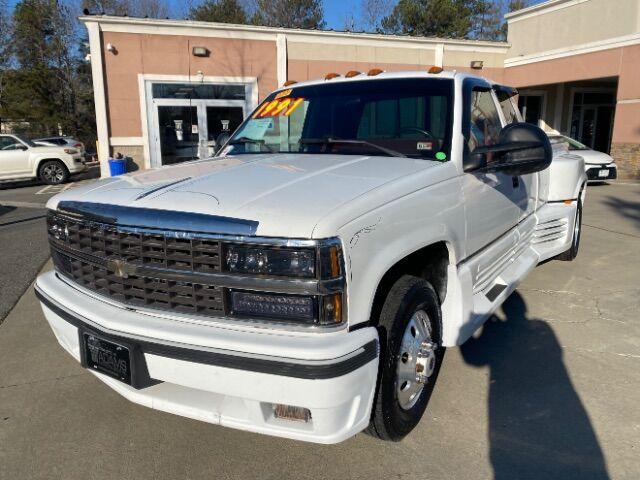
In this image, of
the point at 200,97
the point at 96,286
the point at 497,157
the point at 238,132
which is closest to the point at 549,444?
the point at 497,157

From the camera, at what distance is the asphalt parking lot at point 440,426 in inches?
97.7

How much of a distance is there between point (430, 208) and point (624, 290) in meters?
3.48

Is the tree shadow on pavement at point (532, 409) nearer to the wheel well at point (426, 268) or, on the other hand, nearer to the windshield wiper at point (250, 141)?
the wheel well at point (426, 268)

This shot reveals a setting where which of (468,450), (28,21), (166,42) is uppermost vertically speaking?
(28,21)

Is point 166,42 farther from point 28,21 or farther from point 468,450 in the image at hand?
point 28,21

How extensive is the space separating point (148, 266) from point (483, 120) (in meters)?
2.50

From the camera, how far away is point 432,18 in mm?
33688

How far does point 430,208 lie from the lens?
8.36 feet

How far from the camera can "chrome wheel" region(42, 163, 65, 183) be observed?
1638 cm

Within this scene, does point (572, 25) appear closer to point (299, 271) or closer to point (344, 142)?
point (344, 142)

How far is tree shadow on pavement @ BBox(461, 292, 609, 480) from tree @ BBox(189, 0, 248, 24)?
119ft

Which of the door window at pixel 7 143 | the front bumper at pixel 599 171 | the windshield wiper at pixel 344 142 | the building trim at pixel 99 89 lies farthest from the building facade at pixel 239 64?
the windshield wiper at pixel 344 142

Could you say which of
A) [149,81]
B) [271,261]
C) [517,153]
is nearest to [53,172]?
[149,81]

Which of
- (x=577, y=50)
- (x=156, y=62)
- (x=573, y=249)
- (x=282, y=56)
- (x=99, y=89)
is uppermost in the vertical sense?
(x=577, y=50)
